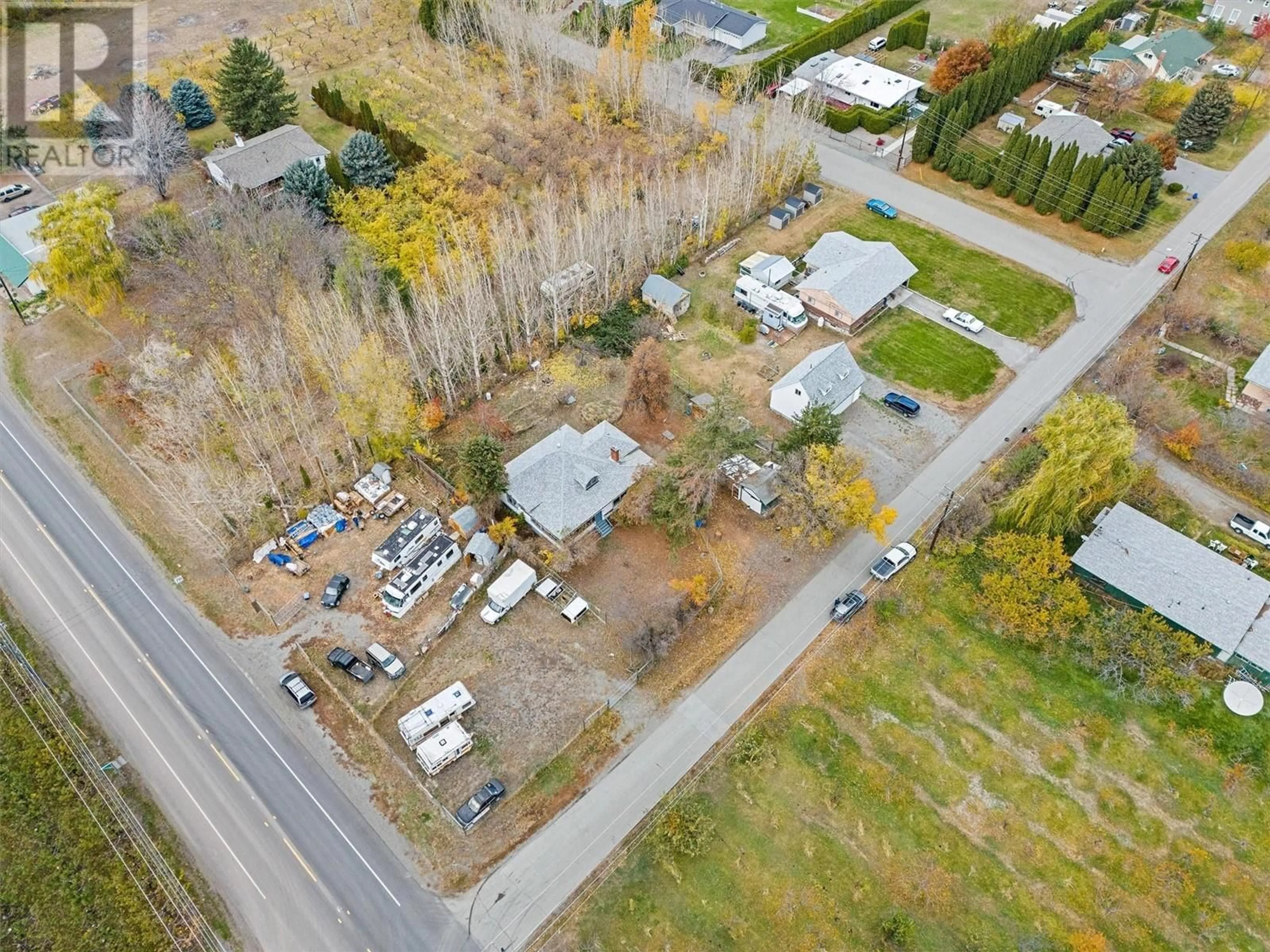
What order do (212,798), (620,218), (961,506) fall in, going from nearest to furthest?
(212,798) < (961,506) < (620,218)

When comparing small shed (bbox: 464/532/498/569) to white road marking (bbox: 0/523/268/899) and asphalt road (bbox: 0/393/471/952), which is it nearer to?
asphalt road (bbox: 0/393/471/952)

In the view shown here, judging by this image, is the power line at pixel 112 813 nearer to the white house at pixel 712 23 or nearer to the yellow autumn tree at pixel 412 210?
the yellow autumn tree at pixel 412 210

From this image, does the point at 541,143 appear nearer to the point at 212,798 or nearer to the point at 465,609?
the point at 465,609

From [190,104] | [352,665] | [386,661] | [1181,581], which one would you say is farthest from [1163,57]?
[190,104]

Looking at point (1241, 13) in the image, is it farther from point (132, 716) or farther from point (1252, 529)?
point (132, 716)

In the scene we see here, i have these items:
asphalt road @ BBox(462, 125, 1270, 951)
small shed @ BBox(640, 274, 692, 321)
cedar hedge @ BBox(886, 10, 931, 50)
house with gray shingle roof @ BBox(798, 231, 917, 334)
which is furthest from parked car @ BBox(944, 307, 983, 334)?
cedar hedge @ BBox(886, 10, 931, 50)

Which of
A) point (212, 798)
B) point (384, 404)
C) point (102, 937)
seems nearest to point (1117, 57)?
point (384, 404)
